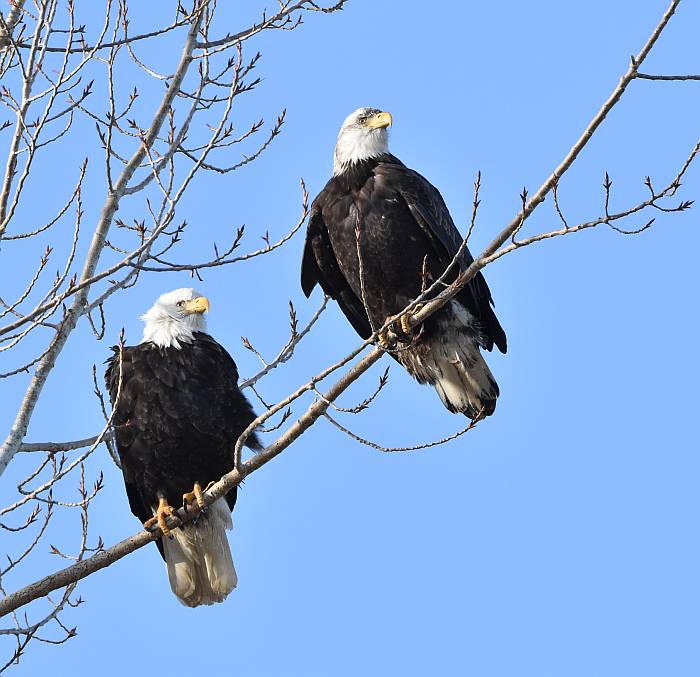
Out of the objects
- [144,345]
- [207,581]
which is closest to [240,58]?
[144,345]

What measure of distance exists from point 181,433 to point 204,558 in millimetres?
817

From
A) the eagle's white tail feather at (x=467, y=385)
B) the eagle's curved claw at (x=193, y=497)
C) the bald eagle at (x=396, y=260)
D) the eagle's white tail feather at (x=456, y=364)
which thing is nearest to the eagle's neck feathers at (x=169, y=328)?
the bald eagle at (x=396, y=260)

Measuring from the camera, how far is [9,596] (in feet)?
15.8

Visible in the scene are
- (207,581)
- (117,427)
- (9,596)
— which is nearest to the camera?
(9,596)

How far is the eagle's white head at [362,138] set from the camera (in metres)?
6.52

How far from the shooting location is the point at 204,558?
20.9ft

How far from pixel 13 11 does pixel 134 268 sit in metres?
1.37

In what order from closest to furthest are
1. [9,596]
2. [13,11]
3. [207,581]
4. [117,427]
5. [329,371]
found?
1. [329,371]
2. [9,596]
3. [13,11]
4. [117,427]
5. [207,581]

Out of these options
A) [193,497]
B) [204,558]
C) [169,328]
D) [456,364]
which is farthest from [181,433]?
[456,364]

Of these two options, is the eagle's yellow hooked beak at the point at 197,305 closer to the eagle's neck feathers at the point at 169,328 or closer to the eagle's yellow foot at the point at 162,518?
the eagle's neck feathers at the point at 169,328

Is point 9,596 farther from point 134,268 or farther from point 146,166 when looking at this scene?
point 146,166

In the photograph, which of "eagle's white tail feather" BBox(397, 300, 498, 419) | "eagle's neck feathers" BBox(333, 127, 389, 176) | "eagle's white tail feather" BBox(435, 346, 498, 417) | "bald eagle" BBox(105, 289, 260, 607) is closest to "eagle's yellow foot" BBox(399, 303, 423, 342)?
"eagle's white tail feather" BBox(397, 300, 498, 419)

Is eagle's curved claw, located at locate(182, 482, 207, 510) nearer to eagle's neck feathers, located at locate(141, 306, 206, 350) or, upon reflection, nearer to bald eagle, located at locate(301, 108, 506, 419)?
eagle's neck feathers, located at locate(141, 306, 206, 350)

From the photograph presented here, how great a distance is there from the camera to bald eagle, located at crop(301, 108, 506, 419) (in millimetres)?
6152
